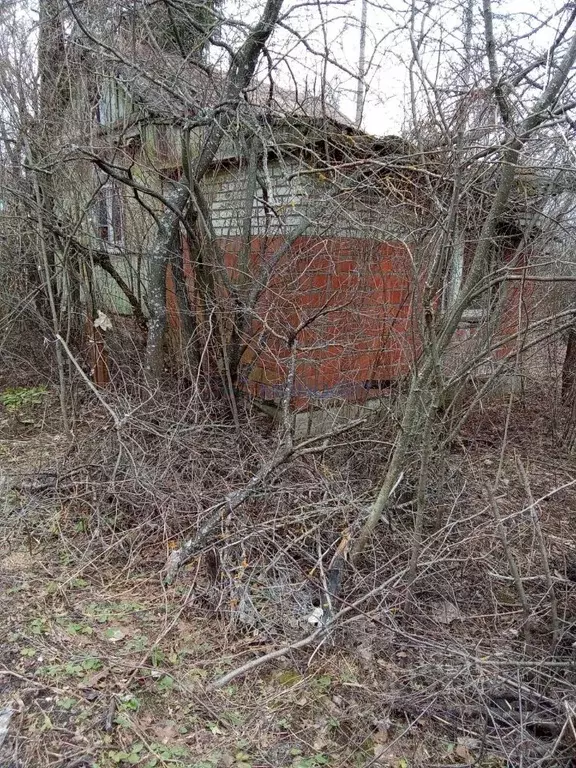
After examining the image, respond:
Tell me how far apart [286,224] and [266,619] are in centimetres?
384

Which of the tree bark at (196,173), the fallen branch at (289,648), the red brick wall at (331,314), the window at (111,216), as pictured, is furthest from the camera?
the window at (111,216)

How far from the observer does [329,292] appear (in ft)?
18.5

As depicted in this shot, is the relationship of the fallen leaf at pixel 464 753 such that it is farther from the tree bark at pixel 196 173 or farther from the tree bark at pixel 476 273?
the tree bark at pixel 196 173

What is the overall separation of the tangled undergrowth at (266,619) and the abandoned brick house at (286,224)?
1.17 meters

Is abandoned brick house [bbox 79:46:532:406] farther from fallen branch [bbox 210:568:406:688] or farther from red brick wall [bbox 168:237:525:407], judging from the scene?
fallen branch [bbox 210:568:406:688]

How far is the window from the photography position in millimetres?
6340

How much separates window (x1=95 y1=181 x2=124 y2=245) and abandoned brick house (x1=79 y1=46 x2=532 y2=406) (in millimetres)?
105

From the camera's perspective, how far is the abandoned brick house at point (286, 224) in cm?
480

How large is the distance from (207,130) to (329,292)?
2.08 metres

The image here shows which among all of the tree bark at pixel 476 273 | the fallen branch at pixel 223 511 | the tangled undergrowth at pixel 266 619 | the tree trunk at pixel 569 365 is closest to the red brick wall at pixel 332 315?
the tangled undergrowth at pixel 266 619

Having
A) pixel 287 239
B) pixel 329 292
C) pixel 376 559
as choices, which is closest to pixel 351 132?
pixel 287 239

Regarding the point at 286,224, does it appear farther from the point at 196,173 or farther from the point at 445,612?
the point at 445,612

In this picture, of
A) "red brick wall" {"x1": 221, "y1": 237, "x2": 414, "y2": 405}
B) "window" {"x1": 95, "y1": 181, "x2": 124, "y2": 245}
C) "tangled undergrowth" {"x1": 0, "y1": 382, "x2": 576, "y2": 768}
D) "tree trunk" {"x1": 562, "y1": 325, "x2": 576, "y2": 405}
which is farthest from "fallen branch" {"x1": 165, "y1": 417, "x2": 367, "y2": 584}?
"tree trunk" {"x1": 562, "y1": 325, "x2": 576, "y2": 405}

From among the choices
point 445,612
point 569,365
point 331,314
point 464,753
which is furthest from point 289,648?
point 569,365
